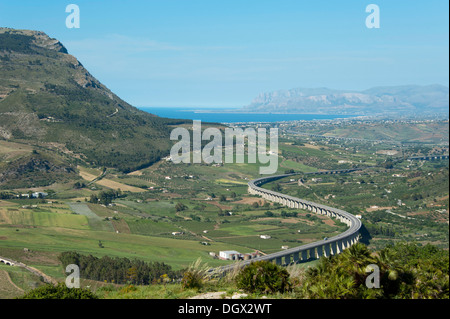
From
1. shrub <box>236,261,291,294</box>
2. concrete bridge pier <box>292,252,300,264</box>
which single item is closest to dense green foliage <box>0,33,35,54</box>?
concrete bridge pier <box>292,252,300,264</box>

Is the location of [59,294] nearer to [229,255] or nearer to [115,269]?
[115,269]

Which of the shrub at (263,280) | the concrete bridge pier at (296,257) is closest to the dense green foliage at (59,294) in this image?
the shrub at (263,280)

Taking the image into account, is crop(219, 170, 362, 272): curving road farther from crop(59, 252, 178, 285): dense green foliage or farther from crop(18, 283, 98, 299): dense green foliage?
crop(18, 283, 98, 299): dense green foliage

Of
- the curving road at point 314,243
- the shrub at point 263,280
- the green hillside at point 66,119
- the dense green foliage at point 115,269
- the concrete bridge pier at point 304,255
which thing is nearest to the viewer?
the shrub at point 263,280

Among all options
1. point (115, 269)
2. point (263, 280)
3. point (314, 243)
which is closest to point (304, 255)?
point (314, 243)

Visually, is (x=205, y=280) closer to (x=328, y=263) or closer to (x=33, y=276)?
(x=328, y=263)

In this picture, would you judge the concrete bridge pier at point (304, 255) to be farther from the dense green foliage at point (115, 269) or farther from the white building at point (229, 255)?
the dense green foliage at point (115, 269)

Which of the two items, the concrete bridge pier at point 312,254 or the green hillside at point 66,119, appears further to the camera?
the green hillside at point 66,119
